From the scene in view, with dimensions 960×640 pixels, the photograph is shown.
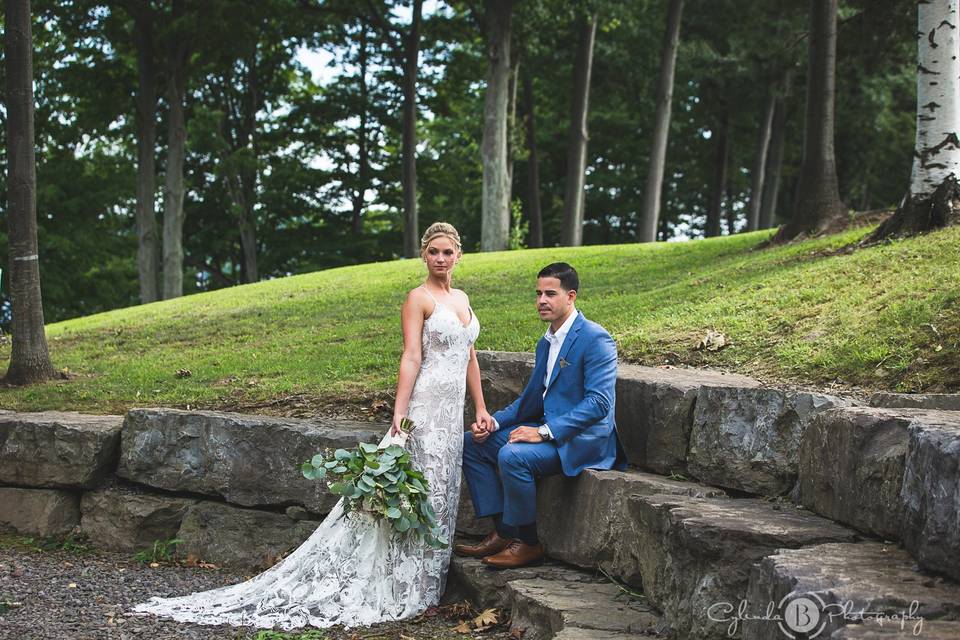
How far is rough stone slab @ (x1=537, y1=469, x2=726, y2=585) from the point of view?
5082 mm

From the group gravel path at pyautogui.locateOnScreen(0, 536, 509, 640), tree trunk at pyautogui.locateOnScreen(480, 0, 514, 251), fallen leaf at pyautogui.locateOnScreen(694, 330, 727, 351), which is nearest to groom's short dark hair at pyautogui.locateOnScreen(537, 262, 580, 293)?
gravel path at pyautogui.locateOnScreen(0, 536, 509, 640)

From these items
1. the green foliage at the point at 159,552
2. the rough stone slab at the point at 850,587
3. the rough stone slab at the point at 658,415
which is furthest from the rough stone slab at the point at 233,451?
the rough stone slab at the point at 850,587

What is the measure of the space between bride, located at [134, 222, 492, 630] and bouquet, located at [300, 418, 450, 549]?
0.46 ft

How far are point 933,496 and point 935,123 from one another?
817 centimetres

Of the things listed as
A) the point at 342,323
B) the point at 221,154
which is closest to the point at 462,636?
the point at 342,323

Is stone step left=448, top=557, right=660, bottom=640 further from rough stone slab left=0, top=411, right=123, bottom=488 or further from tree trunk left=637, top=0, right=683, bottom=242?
tree trunk left=637, top=0, right=683, bottom=242

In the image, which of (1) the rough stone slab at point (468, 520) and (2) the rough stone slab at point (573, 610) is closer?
(2) the rough stone slab at point (573, 610)

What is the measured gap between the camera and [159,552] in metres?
7.36

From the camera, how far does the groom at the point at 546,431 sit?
5.46m

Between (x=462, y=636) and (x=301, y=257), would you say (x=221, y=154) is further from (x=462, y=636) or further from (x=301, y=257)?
(x=462, y=636)

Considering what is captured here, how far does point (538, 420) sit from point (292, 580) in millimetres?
1833

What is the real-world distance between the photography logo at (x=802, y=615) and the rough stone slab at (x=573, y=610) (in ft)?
4.30

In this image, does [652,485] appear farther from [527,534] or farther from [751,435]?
[527,534]

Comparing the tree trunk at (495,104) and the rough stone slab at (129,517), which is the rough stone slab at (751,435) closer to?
the rough stone slab at (129,517)
